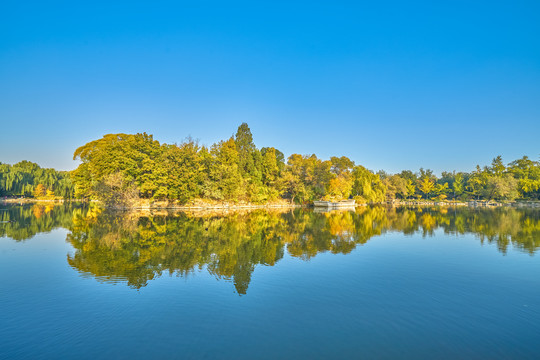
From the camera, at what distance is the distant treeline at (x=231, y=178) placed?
38.8 metres

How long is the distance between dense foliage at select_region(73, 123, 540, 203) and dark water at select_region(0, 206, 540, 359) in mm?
25779

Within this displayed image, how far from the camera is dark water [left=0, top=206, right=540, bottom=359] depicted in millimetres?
5168

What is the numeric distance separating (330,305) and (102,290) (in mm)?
5829

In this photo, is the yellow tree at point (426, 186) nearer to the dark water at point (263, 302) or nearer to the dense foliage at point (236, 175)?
the dense foliage at point (236, 175)

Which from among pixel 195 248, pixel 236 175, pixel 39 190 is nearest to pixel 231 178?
pixel 236 175

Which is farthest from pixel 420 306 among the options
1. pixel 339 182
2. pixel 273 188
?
pixel 339 182

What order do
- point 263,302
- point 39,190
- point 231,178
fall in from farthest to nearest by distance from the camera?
point 39,190 < point 231,178 < point 263,302

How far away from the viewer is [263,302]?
7301mm

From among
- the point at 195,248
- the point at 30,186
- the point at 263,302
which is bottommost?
the point at 263,302

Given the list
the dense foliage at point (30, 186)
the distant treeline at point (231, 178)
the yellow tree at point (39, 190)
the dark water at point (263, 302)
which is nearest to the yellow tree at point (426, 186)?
the distant treeline at point (231, 178)

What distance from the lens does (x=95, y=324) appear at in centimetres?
597

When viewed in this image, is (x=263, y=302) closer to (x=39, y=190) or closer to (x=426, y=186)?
(x=39, y=190)

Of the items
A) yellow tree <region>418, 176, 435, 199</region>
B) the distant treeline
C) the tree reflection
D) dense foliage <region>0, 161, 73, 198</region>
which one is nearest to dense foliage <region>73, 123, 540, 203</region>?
the distant treeline

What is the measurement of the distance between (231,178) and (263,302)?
35504 millimetres
